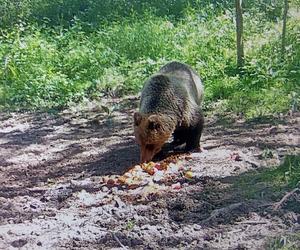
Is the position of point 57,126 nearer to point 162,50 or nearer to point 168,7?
point 162,50

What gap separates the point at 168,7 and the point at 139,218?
28.1 feet

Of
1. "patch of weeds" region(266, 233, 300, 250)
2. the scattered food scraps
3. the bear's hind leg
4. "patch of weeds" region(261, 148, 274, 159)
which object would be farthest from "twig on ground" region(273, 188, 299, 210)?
the bear's hind leg

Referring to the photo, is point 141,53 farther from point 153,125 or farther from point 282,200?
point 282,200

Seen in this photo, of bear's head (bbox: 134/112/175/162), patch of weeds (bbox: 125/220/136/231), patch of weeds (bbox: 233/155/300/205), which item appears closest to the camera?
patch of weeds (bbox: 125/220/136/231)

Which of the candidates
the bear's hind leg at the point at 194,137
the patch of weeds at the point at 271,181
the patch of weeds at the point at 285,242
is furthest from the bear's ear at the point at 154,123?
the patch of weeds at the point at 285,242

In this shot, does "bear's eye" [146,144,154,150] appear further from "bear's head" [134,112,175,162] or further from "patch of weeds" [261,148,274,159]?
"patch of weeds" [261,148,274,159]

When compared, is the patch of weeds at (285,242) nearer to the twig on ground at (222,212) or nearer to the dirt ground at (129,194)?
the dirt ground at (129,194)

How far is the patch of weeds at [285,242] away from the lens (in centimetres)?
408

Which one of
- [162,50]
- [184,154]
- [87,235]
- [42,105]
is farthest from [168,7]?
[87,235]

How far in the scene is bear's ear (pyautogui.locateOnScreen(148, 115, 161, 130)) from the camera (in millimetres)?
5895

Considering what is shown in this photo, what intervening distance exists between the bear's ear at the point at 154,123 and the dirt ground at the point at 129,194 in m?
0.45

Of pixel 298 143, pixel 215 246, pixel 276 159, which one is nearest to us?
pixel 215 246

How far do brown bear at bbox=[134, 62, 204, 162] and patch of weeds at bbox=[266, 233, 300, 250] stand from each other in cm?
197

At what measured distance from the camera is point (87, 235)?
463 cm
